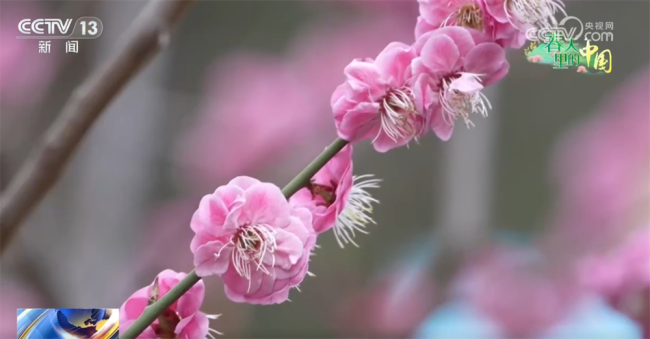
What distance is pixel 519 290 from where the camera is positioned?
2.76 feet

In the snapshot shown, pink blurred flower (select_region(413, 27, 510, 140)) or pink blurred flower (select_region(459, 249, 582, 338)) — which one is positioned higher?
pink blurred flower (select_region(413, 27, 510, 140))

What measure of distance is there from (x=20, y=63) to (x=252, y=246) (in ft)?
1.55

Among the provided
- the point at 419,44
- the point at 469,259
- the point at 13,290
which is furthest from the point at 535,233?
the point at 13,290

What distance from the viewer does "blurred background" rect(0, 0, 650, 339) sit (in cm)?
83

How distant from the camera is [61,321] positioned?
817 mm

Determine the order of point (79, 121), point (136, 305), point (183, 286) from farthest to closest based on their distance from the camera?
point (136, 305), point (183, 286), point (79, 121)

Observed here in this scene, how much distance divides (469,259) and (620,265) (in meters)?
0.20

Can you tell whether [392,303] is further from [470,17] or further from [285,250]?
[470,17]

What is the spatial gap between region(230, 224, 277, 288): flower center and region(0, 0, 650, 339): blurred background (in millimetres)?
199

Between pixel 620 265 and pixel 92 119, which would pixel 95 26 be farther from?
pixel 620 265

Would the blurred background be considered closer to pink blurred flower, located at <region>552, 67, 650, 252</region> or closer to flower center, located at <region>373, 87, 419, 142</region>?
pink blurred flower, located at <region>552, 67, 650, 252</region>

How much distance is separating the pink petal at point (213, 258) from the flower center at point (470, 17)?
1.09 ft

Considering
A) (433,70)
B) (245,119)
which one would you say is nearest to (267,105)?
(245,119)

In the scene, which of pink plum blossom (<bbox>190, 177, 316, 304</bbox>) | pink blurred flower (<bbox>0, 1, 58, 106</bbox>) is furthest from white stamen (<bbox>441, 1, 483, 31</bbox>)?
pink blurred flower (<bbox>0, 1, 58, 106</bbox>)
